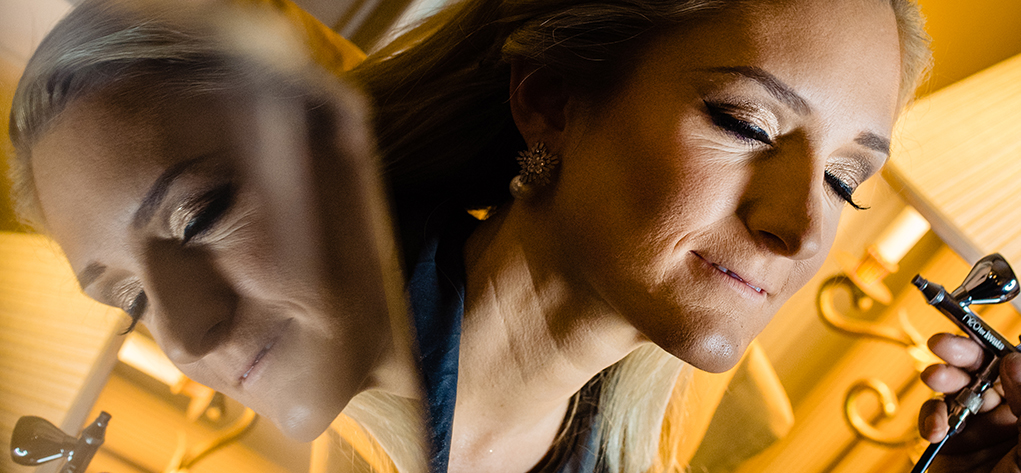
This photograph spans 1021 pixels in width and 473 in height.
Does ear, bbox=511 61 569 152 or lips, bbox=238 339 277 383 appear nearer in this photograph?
lips, bbox=238 339 277 383

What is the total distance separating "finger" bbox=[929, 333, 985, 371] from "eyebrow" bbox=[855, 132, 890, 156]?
0.34m

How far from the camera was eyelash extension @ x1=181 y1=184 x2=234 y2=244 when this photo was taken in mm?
210

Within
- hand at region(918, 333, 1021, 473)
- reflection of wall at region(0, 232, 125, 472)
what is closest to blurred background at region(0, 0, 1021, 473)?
reflection of wall at region(0, 232, 125, 472)

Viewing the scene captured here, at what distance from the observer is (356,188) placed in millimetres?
294

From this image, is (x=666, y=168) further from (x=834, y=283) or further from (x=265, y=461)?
(x=834, y=283)

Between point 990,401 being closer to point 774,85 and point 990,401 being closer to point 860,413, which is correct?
point 860,413

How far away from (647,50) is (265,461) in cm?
37

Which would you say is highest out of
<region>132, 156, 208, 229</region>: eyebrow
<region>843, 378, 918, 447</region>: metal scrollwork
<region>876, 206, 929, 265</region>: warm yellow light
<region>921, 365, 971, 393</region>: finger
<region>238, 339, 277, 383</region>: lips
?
<region>876, 206, 929, 265</region>: warm yellow light

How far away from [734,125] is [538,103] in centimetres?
16

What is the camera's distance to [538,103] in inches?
17.9

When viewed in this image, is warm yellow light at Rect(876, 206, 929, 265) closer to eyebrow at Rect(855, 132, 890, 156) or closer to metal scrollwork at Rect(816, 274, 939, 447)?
metal scrollwork at Rect(816, 274, 939, 447)

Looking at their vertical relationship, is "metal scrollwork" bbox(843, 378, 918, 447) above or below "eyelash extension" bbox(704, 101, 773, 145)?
below

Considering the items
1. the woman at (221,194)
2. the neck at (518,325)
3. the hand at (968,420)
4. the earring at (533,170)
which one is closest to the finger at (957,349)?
the hand at (968,420)

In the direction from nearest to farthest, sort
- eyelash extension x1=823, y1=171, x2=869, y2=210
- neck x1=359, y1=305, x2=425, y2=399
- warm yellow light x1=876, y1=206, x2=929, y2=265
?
neck x1=359, y1=305, x2=425, y2=399, eyelash extension x1=823, y1=171, x2=869, y2=210, warm yellow light x1=876, y1=206, x2=929, y2=265
